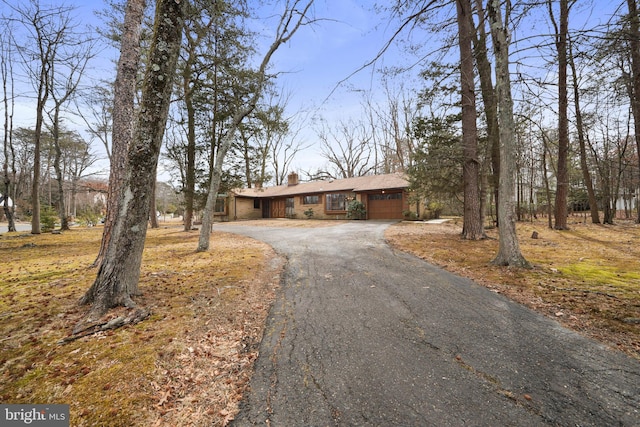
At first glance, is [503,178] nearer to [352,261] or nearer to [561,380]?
[352,261]

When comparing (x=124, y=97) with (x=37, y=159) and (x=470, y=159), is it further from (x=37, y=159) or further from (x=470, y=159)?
(x=37, y=159)

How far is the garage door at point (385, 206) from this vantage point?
Answer: 19.2m

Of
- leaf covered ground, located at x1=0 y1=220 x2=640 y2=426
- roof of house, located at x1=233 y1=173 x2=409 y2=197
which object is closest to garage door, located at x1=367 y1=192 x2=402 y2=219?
roof of house, located at x1=233 y1=173 x2=409 y2=197

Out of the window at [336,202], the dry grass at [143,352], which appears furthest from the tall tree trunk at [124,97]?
the window at [336,202]

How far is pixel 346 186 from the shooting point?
22.0m

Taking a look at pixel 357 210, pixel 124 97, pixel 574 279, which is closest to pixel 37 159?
pixel 124 97

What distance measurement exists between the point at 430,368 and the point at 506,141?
5184 millimetres

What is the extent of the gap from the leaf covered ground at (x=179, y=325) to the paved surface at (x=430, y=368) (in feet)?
1.08

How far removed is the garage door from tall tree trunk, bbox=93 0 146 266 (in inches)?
678

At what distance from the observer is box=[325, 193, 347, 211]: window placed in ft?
70.8

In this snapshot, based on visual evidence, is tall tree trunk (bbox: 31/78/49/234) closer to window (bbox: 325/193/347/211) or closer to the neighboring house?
the neighboring house

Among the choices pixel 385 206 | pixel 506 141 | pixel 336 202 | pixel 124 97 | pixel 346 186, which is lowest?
pixel 385 206

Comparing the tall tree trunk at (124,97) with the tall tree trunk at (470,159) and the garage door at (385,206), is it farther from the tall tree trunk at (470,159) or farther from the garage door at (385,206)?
the garage door at (385,206)

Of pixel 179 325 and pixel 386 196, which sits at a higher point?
pixel 386 196
